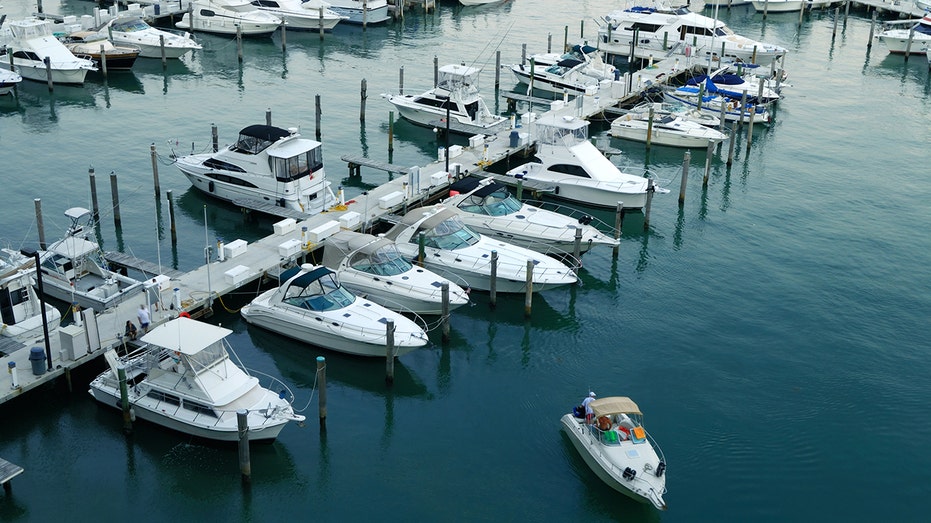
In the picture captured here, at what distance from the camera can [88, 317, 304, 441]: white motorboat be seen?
1163 inches

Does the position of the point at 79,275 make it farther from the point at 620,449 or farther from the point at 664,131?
the point at 664,131

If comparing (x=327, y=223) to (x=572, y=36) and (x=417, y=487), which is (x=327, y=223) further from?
(x=572, y=36)

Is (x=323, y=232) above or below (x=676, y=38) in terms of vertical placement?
below

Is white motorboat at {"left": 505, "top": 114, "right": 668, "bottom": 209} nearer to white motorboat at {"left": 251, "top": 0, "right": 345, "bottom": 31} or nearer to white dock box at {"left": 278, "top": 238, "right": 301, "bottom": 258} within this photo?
white dock box at {"left": 278, "top": 238, "right": 301, "bottom": 258}

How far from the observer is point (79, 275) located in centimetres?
3791

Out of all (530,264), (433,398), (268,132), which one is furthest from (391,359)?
(268,132)

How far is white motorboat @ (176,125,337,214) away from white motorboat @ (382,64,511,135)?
14.1m

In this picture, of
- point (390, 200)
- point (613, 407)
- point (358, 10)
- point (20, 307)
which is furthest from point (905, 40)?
point (20, 307)

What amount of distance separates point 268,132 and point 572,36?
47.0 meters

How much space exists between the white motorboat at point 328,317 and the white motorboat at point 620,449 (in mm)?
7218

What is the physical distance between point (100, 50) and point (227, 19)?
46.0 ft

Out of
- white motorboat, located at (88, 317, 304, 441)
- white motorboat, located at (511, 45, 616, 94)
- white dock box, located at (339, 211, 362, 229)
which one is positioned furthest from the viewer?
white motorboat, located at (511, 45, 616, 94)

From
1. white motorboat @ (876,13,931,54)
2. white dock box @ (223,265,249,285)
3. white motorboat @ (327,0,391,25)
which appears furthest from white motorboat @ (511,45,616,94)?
white dock box @ (223,265,249,285)

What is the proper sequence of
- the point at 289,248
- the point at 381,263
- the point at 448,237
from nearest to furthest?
1. the point at 381,263
2. the point at 289,248
3. the point at 448,237
